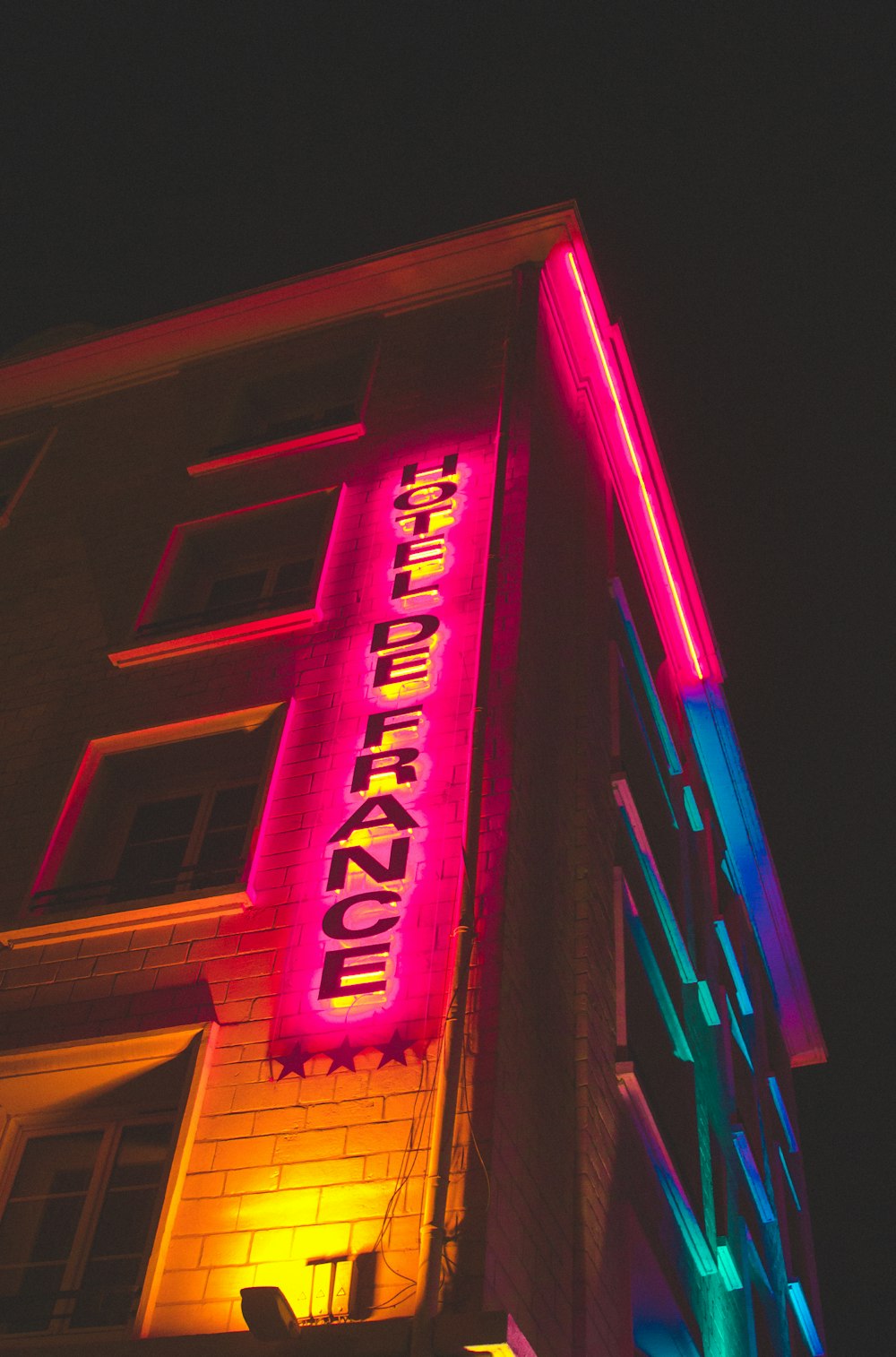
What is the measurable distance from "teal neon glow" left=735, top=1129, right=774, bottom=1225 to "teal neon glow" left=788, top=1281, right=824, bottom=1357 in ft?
4.30

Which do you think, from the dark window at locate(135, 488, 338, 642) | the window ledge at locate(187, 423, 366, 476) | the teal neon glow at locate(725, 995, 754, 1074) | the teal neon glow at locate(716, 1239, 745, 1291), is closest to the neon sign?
the dark window at locate(135, 488, 338, 642)

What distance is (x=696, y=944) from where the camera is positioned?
15.5 metres

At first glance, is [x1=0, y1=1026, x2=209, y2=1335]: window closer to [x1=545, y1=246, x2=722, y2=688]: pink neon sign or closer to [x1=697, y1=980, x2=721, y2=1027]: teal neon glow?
[x1=697, y1=980, x2=721, y2=1027]: teal neon glow

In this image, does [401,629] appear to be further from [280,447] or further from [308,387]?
[308,387]

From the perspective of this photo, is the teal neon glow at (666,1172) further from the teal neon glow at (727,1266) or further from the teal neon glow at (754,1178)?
the teal neon glow at (754,1178)

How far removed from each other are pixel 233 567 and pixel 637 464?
18.5 feet

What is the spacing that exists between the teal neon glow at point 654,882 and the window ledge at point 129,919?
13.7 ft

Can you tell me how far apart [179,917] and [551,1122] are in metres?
3.11

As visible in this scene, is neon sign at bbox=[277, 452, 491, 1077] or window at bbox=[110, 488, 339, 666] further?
window at bbox=[110, 488, 339, 666]

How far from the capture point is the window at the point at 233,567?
12883 mm

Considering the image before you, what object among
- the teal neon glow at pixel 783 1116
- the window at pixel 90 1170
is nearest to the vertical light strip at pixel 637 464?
the teal neon glow at pixel 783 1116

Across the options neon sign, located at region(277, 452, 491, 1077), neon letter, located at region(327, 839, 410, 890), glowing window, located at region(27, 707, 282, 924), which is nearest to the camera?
neon sign, located at region(277, 452, 491, 1077)

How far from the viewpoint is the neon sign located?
8547mm

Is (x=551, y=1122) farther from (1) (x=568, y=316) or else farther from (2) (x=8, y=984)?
(1) (x=568, y=316)
